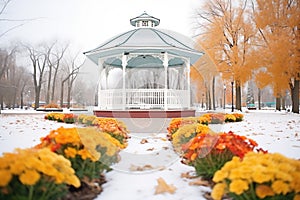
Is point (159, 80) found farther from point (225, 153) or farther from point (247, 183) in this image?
point (247, 183)

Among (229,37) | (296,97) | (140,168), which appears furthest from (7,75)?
(140,168)

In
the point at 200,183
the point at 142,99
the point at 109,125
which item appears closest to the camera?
the point at 200,183

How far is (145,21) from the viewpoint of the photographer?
40.3 ft

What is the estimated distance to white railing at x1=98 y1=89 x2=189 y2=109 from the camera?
423 inches

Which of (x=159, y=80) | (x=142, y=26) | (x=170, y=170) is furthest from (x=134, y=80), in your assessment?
(x=170, y=170)

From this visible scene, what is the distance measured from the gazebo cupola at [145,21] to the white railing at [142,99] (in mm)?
3617

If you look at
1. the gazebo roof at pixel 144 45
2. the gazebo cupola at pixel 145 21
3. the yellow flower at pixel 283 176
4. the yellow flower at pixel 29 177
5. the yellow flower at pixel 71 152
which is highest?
the gazebo cupola at pixel 145 21

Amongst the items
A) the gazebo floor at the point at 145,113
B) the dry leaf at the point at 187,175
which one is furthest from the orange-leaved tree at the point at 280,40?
the dry leaf at the point at 187,175

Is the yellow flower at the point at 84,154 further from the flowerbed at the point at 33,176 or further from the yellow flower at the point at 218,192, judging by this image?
the yellow flower at the point at 218,192

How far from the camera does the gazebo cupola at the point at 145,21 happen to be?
39.7 feet

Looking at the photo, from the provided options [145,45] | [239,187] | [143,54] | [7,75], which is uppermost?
[7,75]

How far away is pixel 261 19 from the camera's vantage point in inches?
619

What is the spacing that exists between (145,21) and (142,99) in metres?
4.11

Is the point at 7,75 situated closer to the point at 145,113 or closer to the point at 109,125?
the point at 145,113
